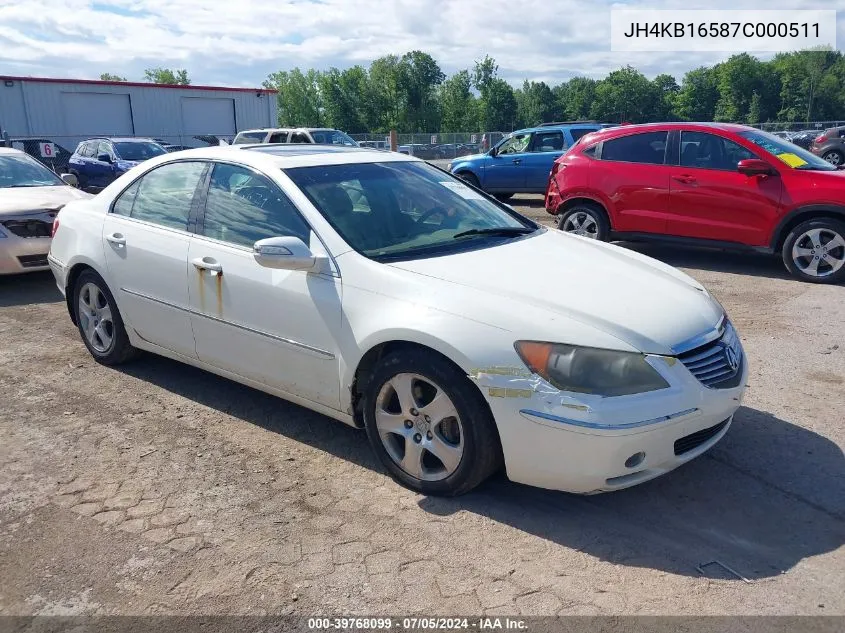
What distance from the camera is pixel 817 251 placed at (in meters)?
7.79

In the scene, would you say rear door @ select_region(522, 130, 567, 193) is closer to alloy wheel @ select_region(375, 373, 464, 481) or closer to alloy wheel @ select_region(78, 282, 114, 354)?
alloy wheel @ select_region(78, 282, 114, 354)

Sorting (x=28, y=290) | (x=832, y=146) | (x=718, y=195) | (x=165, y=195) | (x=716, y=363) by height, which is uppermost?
(x=165, y=195)

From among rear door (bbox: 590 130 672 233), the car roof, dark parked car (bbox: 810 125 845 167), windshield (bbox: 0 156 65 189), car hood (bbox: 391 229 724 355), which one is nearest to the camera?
car hood (bbox: 391 229 724 355)

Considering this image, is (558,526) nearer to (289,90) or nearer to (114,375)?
(114,375)

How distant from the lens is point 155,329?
4633mm

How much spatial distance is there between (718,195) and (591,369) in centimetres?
604

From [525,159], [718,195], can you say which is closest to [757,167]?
[718,195]

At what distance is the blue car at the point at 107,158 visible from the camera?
1750cm

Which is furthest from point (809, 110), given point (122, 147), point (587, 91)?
point (122, 147)

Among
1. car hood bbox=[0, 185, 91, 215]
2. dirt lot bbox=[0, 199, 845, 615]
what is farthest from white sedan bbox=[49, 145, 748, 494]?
car hood bbox=[0, 185, 91, 215]

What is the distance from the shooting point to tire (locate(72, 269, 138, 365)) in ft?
16.5

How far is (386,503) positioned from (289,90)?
106046 mm

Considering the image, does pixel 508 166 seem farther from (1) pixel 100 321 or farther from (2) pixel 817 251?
(1) pixel 100 321

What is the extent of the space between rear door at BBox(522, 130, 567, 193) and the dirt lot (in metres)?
10.4
